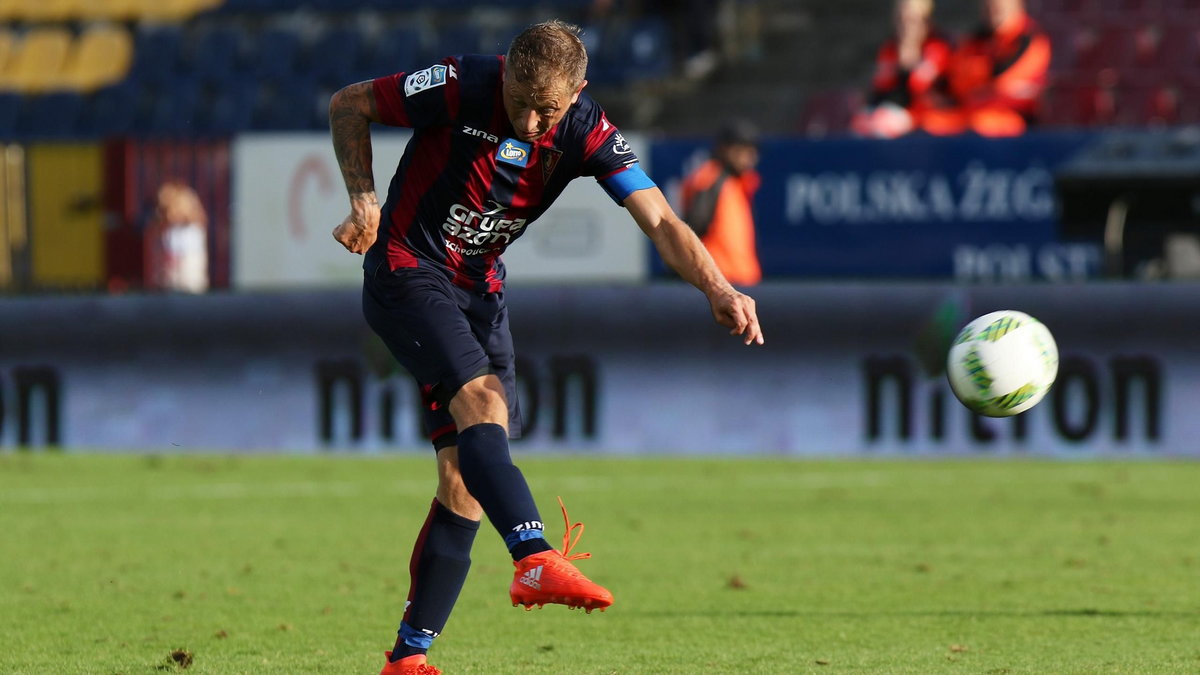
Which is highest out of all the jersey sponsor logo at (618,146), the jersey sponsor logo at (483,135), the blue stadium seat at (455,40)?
the blue stadium seat at (455,40)

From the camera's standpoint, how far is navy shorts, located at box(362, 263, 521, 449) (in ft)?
18.1

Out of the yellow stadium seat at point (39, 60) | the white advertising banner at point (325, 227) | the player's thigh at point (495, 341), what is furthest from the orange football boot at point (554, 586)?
the yellow stadium seat at point (39, 60)

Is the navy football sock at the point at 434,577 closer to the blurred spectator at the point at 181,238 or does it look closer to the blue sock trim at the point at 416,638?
the blue sock trim at the point at 416,638

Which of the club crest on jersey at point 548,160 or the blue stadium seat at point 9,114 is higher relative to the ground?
the blue stadium seat at point 9,114

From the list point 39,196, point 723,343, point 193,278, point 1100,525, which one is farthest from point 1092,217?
point 39,196

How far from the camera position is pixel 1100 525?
32.4 feet

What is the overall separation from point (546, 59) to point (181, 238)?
10.9 m

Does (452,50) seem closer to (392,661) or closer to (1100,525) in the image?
(1100,525)

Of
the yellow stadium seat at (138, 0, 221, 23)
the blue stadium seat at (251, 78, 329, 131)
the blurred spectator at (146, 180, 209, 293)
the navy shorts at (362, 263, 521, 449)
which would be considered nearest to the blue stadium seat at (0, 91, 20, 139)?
the yellow stadium seat at (138, 0, 221, 23)

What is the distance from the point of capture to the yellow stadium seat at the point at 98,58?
958 inches

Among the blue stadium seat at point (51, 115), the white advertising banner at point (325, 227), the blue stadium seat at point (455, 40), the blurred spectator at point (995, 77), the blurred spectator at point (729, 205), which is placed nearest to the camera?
the blurred spectator at point (729, 205)

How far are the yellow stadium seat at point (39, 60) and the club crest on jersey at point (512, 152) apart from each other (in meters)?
20.0

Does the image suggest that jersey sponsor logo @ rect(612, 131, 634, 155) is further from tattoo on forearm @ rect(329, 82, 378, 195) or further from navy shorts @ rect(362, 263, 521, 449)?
tattoo on forearm @ rect(329, 82, 378, 195)

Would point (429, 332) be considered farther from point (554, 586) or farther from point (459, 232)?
point (554, 586)
